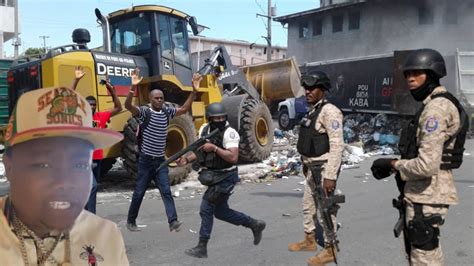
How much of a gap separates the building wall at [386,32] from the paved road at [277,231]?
19124mm

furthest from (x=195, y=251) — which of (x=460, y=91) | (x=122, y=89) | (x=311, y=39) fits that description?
(x=311, y=39)

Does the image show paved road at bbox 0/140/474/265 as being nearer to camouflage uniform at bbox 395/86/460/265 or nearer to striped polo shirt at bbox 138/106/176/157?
striped polo shirt at bbox 138/106/176/157

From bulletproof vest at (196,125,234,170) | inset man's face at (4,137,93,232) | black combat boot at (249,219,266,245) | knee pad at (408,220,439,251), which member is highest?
inset man's face at (4,137,93,232)

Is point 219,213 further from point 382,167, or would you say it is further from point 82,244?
point 82,244

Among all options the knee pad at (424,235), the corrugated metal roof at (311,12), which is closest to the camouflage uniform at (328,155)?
the knee pad at (424,235)

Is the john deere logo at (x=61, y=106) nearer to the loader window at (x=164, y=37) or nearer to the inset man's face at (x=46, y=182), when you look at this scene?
the inset man's face at (x=46, y=182)

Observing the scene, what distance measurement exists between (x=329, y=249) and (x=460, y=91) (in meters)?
12.8

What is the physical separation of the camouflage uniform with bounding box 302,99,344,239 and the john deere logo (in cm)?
324

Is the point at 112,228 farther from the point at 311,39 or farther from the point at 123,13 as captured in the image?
the point at 311,39

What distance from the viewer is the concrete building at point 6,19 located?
2273 cm

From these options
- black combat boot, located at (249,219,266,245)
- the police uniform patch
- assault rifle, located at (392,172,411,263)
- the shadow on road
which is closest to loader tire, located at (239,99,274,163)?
the shadow on road

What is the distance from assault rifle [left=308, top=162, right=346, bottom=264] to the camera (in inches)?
163

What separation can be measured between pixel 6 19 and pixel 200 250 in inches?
902

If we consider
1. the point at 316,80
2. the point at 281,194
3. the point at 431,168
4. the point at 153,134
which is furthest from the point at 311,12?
the point at 431,168
